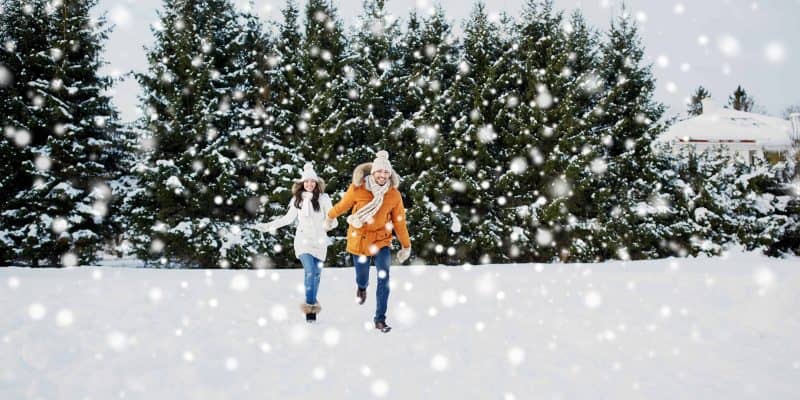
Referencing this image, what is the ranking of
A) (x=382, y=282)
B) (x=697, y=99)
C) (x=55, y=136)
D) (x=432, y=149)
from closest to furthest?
(x=382, y=282), (x=55, y=136), (x=432, y=149), (x=697, y=99)

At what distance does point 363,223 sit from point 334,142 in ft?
39.4

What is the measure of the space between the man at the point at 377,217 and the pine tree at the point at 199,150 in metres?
11.5

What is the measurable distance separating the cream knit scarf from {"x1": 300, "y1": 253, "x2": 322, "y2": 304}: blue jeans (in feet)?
2.95

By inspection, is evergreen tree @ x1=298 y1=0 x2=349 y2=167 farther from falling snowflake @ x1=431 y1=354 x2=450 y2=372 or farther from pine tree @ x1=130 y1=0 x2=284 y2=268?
falling snowflake @ x1=431 y1=354 x2=450 y2=372

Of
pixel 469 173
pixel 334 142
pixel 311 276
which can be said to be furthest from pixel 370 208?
pixel 469 173

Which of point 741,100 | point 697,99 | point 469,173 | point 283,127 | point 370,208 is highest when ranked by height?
point 741,100

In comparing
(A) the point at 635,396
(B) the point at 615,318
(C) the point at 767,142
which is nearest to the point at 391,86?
(B) the point at 615,318

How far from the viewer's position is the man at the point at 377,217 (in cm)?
A: 582

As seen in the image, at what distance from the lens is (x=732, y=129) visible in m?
35.5

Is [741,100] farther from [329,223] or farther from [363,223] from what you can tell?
[363,223]

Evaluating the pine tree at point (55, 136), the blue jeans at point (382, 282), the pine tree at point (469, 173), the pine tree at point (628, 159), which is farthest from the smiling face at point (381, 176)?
the pine tree at point (55, 136)

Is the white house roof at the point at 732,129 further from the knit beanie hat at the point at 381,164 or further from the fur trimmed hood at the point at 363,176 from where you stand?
the knit beanie hat at the point at 381,164

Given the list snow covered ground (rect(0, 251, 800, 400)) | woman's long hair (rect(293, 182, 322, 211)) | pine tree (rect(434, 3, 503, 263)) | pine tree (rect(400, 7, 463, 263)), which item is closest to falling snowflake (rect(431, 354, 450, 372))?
snow covered ground (rect(0, 251, 800, 400))

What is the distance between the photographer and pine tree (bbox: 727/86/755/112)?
2119 inches
